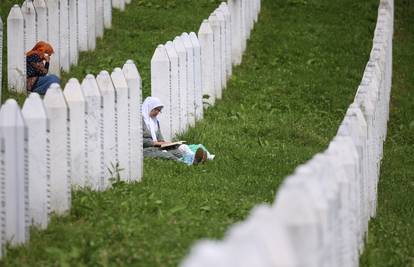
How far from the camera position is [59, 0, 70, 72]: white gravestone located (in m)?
17.3

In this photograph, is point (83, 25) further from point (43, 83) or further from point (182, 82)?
point (182, 82)

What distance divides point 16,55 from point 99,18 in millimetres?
4505

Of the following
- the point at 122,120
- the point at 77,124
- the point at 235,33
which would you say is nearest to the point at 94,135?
the point at 77,124

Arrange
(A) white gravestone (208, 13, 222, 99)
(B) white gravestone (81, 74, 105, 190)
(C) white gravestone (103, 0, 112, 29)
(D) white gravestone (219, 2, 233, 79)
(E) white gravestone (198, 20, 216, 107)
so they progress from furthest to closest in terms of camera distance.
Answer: (C) white gravestone (103, 0, 112, 29) < (D) white gravestone (219, 2, 233, 79) < (A) white gravestone (208, 13, 222, 99) < (E) white gravestone (198, 20, 216, 107) < (B) white gravestone (81, 74, 105, 190)

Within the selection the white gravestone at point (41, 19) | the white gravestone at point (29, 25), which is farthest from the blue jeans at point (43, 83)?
the white gravestone at point (41, 19)

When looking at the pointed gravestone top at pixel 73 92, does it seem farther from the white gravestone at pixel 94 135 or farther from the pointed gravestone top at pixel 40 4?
the pointed gravestone top at pixel 40 4

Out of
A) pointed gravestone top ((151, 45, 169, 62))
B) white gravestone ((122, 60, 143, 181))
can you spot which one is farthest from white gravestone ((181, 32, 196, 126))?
white gravestone ((122, 60, 143, 181))

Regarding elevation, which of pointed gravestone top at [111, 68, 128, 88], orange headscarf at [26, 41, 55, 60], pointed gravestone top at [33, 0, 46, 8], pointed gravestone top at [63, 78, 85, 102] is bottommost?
orange headscarf at [26, 41, 55, 60]

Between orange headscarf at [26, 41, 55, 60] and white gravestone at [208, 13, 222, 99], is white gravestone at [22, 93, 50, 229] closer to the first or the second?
orange headscarf at [26, 41, 55, 60]

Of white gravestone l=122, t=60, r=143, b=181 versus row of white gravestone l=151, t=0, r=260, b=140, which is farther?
row of white gravestone l=151, t=0, r=260, b=140

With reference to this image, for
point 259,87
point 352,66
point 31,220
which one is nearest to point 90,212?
point 31,220

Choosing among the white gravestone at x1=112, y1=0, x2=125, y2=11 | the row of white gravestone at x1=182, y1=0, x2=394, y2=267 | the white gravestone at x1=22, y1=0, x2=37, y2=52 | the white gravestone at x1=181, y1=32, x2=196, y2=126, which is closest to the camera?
the row of white gravestone at x1=182, y1=0, x2=394, y2=267

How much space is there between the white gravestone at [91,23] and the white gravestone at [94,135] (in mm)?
8618

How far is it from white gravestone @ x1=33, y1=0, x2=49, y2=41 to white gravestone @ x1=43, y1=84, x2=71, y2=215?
6.81m
